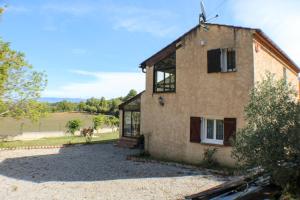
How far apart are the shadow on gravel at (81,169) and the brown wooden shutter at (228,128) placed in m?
2.32

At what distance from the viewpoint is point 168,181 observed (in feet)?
43.1

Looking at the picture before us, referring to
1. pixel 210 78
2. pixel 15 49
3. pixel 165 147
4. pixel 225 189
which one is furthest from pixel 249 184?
pixel 15 49

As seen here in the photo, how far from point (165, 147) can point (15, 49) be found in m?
13.5

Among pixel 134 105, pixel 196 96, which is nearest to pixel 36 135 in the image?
pixel 134 105

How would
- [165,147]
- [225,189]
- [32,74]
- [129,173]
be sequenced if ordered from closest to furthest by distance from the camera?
[225,189]
[129,173]
[165,147]
[32,74]

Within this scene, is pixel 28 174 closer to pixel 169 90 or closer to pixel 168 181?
pixel 168 181

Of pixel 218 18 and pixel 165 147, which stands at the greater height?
pixel 218 18

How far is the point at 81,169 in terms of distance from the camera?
16000 millimetres

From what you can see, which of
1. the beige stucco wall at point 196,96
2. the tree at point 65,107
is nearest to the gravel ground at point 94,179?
the beige stucco wall at point 196,96

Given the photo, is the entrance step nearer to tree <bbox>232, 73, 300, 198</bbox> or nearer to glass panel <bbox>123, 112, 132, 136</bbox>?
glass panel <bbox>123, 112, 132, 136</bbox>

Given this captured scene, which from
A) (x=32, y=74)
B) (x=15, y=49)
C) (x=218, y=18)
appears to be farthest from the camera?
(x=32, y=74)

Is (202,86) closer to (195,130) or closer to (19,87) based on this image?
(195,130)

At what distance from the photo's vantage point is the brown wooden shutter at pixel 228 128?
15.2 meters

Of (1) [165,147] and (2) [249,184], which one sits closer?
(2) [249,184]
